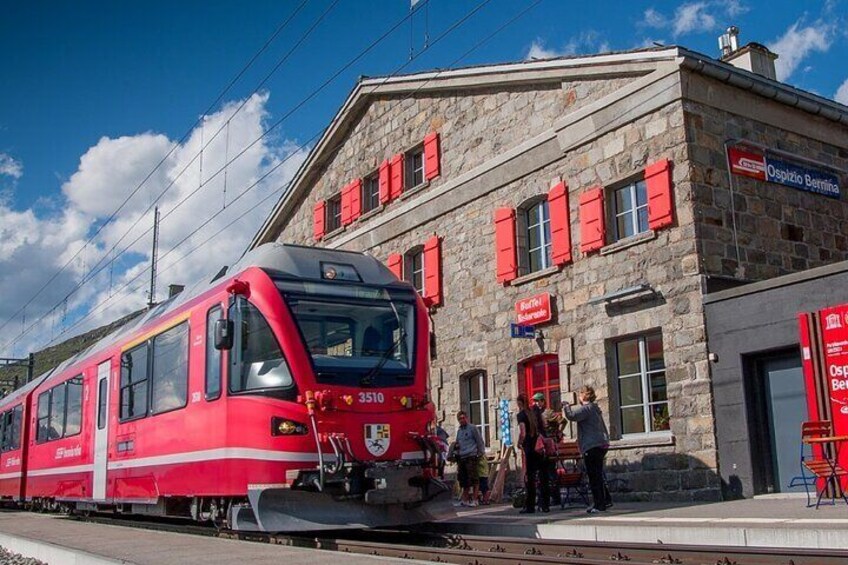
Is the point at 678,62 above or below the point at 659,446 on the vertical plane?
above

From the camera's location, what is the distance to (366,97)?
23.6 meters

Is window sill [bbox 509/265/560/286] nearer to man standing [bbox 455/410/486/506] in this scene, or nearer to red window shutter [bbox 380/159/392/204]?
man standing [bbox 455/410/486/506]

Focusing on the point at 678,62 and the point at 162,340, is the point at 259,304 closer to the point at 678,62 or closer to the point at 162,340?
the point at 162,340

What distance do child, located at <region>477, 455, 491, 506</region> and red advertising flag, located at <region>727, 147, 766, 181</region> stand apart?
6.16 metres

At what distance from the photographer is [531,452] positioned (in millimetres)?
12125

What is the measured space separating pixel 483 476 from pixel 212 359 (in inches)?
235

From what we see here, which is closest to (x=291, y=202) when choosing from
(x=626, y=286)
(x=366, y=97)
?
(x=366, y=97)

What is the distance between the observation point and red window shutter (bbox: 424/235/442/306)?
19953 millimetres

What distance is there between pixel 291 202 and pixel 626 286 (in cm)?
1420

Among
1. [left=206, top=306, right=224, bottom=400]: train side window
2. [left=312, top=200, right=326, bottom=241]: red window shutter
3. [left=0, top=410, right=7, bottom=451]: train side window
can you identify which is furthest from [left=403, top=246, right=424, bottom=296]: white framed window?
[left=206, top=306, right=224, bottom=400]: train side window

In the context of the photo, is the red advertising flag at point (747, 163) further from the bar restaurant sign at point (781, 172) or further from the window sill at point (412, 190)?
the window sill at point (412, 190)

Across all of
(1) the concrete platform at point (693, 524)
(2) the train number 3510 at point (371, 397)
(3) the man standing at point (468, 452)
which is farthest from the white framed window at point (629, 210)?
(2) the train number 3510 at point (371, 397)

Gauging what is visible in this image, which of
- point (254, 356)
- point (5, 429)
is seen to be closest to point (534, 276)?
point (254, 356)

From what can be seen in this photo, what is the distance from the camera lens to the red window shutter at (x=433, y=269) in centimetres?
1995
